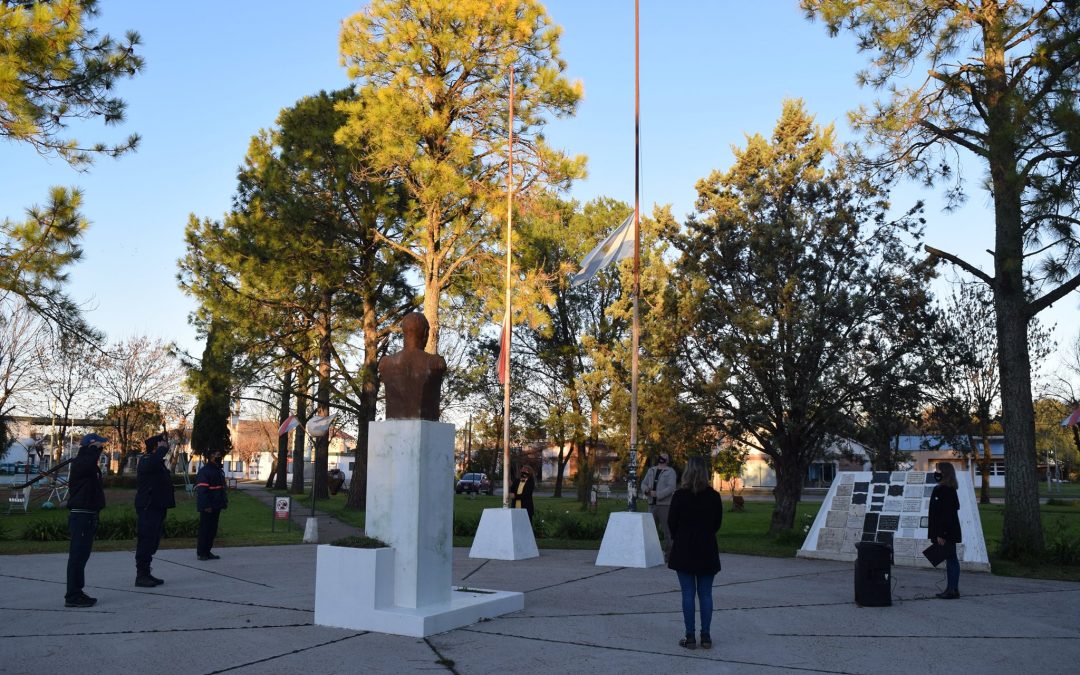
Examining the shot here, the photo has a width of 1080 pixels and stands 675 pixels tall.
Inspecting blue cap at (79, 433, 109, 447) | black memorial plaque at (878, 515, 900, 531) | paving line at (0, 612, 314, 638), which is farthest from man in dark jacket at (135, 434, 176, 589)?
black memorial plaque at (878, 515, 900, 531)

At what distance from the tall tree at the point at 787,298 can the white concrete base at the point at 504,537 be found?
20.7 feet

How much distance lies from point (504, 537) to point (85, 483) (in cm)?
721

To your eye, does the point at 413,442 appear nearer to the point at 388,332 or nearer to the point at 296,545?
the point at 296,545

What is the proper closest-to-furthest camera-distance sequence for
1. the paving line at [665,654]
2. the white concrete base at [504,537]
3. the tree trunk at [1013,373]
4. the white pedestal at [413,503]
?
1. the paving line at [665,654]
2. the white pedestal at [413,503]
3. the white concrete base at [504,537]
4. the tree trunk at [1013,373]

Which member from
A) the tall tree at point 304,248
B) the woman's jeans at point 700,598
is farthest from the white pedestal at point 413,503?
the tall tree at point 304,248

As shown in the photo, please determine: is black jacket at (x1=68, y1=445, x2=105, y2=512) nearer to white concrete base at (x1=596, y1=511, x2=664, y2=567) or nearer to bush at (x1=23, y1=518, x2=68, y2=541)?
white concrete base at (x1=596, y1=511, x2=664, y2=567)

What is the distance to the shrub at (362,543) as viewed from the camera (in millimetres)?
8516

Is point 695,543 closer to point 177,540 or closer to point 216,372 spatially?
point 177,540

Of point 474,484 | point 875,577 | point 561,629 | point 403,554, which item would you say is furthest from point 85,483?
point 474,484

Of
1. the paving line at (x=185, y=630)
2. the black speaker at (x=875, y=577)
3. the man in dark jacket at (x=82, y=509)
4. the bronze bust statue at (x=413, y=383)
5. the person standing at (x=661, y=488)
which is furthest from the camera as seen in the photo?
the person standing at (x=661, y=488)

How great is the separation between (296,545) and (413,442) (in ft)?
31.7

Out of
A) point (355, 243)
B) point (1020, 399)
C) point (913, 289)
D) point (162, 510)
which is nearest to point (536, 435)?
point (355, 243)

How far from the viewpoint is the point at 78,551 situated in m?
9.28

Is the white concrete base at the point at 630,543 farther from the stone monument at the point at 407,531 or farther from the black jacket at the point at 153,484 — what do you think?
the black jacket at the point at 153,484
